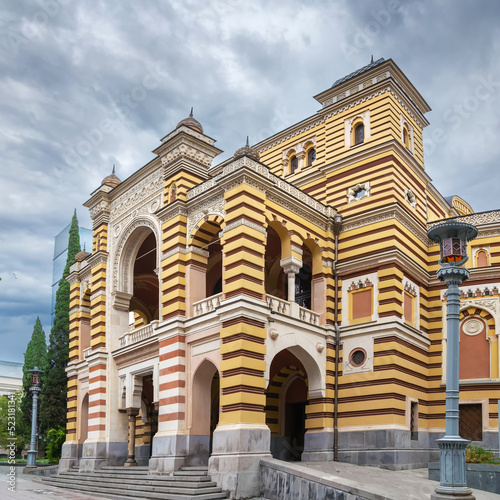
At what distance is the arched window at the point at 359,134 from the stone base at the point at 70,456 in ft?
64.1

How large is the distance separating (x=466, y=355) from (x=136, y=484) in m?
13.5

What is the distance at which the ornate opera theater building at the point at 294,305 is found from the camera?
794 inches

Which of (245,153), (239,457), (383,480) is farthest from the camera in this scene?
(245,153)

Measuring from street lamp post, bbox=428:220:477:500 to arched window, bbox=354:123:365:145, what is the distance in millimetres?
14495

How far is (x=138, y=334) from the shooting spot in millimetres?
25656

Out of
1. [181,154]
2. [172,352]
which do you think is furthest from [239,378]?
[181,154]

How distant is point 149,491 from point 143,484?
3.49 feet

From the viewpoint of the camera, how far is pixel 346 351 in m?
22.6

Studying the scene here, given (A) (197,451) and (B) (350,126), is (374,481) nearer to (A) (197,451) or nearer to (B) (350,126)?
(A) (197,451)

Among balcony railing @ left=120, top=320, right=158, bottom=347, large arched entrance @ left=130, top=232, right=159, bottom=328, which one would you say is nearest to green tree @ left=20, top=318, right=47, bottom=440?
large arched entrance @ left=130, top=232, right=159, bottom=328

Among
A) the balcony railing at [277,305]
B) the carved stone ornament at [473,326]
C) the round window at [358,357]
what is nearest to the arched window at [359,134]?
the carved stone ornament at [473,326]

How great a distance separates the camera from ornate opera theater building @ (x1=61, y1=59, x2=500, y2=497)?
20172mm

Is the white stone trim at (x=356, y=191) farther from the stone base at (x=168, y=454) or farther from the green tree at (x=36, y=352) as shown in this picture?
the green tree at (x=36, y=352)

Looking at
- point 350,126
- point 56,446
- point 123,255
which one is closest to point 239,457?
point 123,255
